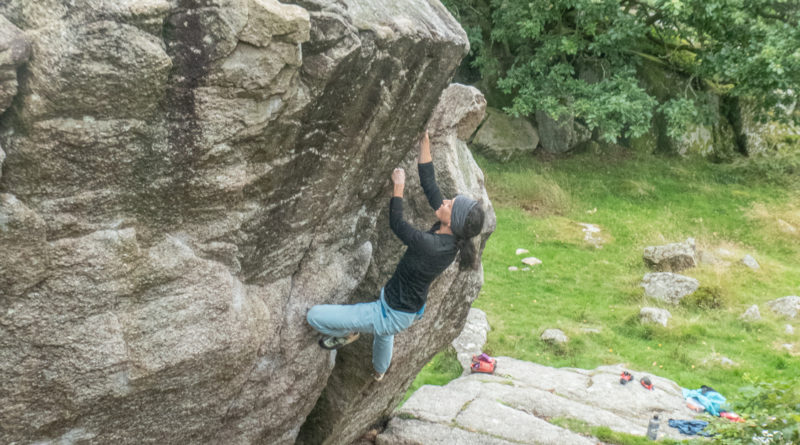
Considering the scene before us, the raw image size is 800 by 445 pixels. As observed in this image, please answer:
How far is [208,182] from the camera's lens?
16.7 feet

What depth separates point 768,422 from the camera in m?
5.99

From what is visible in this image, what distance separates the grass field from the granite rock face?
7080mm

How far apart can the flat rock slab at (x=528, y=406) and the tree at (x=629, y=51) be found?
9979 mm

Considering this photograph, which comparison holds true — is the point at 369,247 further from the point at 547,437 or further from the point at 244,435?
the point at 547,437

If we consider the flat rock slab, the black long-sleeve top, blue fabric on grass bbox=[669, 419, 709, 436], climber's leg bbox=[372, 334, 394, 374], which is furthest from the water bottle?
the black long-sleeve top

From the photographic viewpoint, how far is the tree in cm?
1897

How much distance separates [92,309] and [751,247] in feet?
66.0

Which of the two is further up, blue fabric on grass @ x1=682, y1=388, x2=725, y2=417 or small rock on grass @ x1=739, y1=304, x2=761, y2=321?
small rock on grass @ x1=739, y1=304, x2=761, y2=321

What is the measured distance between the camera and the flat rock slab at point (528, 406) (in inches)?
389

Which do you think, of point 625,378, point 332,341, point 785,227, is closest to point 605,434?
point 625,378

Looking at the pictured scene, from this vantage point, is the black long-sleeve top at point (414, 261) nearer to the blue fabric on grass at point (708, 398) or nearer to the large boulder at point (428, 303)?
the large boulder at point (428, 303)

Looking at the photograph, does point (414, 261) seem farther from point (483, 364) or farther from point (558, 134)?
point (558, 134)

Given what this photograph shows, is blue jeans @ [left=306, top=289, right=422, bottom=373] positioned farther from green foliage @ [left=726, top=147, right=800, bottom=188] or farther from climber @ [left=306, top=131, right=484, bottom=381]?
green foliage @ [left=726, top=147, right=800, bottom=188]

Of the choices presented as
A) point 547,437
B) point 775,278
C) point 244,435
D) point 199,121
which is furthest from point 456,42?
point 775,278
